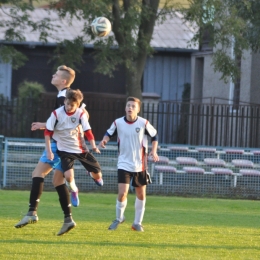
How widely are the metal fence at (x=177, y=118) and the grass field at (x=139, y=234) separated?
20.2 ft

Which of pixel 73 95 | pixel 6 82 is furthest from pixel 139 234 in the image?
pixel 6 82

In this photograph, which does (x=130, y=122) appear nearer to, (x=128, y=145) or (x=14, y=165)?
(x=128, y=145)

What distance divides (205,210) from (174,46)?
1856cm

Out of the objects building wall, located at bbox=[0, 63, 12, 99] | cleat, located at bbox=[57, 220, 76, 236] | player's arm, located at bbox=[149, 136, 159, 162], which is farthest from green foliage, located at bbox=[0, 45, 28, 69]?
building wall, located at bbox=[0, 63, 12, 99]

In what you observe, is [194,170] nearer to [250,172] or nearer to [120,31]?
[250,172]

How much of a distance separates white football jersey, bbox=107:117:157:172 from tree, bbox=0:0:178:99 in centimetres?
767

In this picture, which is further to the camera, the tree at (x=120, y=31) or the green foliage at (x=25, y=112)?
the green foliage at (x=25, y=112)

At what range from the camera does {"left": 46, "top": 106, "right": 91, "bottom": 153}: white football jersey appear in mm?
9188

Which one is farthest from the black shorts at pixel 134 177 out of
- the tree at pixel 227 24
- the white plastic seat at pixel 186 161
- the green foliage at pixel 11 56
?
the green foliage at pixel 11 56

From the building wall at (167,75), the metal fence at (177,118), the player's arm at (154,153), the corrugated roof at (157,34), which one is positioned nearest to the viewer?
the player's arm at (154,153)

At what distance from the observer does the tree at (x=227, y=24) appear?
18.2 metres

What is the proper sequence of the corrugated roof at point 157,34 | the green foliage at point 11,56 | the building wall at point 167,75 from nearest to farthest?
the green foliage at point 11,56 < the corrugated roof at point 157,34 < the building wall at point 167,75

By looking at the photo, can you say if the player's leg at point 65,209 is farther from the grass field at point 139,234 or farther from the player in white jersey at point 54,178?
the grass field at point 139,234

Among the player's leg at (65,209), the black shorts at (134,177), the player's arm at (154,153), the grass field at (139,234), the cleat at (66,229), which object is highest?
the player's arm at (154,153)
